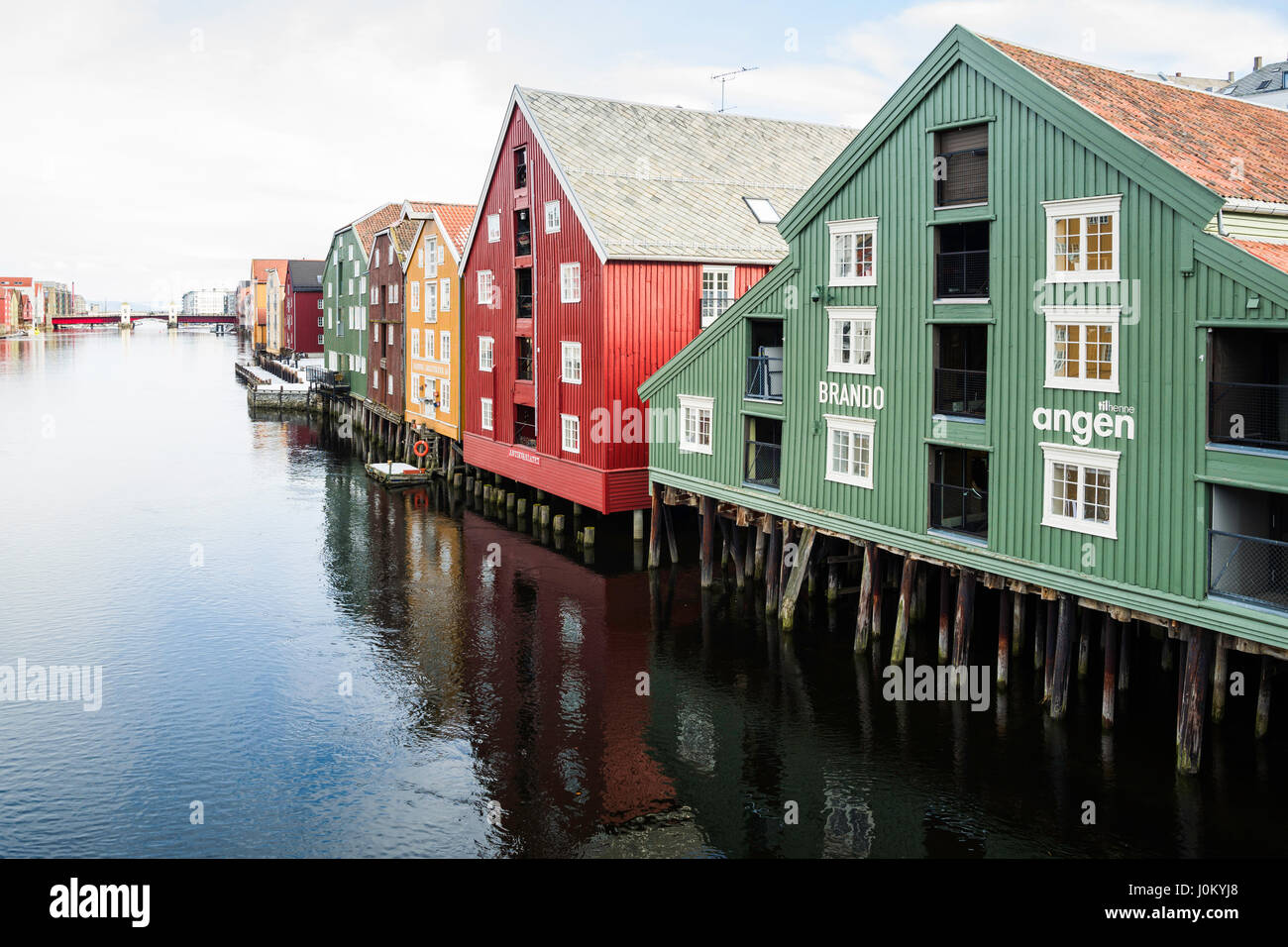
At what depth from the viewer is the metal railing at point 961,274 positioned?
23766 millimetres

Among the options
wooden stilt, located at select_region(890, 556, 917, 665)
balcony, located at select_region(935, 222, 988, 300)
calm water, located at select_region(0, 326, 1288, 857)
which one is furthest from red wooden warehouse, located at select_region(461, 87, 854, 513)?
balcony, located at select_region(935, 222, 988, 300)

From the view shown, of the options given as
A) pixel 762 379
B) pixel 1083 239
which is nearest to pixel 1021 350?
pixel 1083 239

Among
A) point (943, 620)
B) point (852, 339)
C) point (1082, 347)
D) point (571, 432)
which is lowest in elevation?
point (943, 620)

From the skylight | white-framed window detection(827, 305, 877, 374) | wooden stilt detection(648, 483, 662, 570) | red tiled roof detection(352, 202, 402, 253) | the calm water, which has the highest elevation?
red tiled roof detection(352, 202, 402, 253)

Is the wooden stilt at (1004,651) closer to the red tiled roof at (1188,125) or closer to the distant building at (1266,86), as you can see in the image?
the red tiled roof at (1188,125)

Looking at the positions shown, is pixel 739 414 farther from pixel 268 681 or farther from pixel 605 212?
pixel 268 681

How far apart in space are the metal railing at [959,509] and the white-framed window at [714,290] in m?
16.0

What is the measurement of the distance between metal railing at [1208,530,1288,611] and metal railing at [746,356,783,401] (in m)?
14.2

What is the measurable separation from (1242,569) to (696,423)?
1803 cm

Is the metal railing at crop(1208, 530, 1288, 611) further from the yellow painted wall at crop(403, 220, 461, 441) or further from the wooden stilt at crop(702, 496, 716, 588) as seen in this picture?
the yellow painted wall at crop(403, 220, 461, 441)

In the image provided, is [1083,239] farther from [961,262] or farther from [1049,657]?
[1049,657]

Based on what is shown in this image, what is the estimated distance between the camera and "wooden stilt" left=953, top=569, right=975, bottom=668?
2433cm

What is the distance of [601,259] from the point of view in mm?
37688
